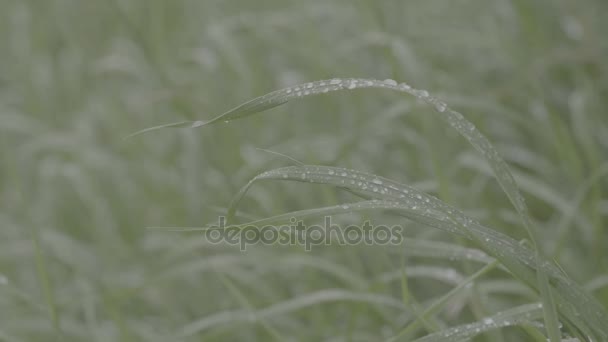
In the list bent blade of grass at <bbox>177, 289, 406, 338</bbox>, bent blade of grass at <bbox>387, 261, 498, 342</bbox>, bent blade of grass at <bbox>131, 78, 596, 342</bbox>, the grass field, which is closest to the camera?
bent blade of grass at <bbox>131, 78, 596, 342</bbox>

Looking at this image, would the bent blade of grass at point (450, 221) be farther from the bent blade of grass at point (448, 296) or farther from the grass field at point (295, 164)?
the grass field at point (295, 164)

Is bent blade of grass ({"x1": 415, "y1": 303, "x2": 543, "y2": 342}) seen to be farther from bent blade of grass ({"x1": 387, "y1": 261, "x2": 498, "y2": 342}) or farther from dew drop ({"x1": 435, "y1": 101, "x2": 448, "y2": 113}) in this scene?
dew drop ({"x1": 435, "y1": 101, "x2": 448, "y2": 113})

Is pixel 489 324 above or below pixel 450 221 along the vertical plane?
below

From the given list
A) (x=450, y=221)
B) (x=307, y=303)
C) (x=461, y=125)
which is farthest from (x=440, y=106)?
(x=307, y=303)

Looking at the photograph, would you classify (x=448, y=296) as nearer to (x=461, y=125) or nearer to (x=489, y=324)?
(x=489, y=324)

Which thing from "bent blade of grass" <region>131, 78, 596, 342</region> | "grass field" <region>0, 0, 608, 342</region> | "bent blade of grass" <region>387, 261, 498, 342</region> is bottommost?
"bent blade of grass" <region>387, 261, 498, 342</region>

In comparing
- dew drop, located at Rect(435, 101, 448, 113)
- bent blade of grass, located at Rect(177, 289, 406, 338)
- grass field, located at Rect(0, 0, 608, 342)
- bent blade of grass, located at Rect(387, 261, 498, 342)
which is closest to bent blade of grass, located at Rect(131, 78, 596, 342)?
dew drop, located at Rect(435, 101, 448, 113)
